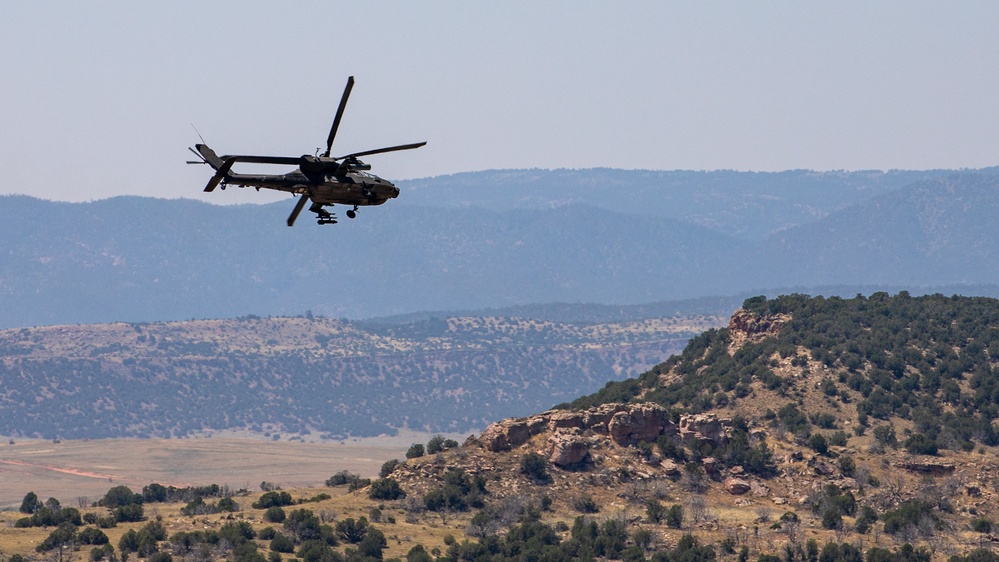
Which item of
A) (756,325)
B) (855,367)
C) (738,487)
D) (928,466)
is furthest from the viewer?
(756,325)

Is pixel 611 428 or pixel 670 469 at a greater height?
pixel 611 428

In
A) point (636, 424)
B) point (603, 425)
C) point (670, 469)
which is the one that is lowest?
point (670, 469)

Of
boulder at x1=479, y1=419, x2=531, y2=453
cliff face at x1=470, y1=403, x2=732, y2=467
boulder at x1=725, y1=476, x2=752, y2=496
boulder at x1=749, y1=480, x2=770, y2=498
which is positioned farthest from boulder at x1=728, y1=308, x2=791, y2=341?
boulder at x1=479, y1=419, x2=531, y2=453

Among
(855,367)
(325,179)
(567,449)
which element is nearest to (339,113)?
(325,179)

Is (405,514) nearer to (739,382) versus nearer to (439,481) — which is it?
(439,481)

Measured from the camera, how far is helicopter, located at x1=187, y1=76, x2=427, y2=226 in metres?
74.3

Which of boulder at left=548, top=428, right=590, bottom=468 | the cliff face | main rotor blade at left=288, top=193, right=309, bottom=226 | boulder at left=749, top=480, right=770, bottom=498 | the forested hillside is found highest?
main rotor blade at left=288, top=193, right=309, bottom=226

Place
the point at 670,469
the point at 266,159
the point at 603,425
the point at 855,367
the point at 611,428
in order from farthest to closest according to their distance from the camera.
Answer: the point at 855,367
the point at 603,425
the point at 611,428
the point at 670,469
the point at 266,159

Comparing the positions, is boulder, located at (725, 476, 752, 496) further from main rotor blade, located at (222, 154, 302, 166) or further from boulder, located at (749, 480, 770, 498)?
main rotor blade, located at (222, 154, 302, 166)

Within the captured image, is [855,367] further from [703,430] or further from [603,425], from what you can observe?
[603,425]

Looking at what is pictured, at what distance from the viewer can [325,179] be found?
76000 mm

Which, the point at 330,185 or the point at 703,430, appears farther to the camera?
the point at 703,430

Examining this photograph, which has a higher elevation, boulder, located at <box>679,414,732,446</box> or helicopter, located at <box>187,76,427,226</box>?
helicopter, located at <box>187,76,427,226</box>

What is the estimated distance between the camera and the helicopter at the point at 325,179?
74.3 metres
